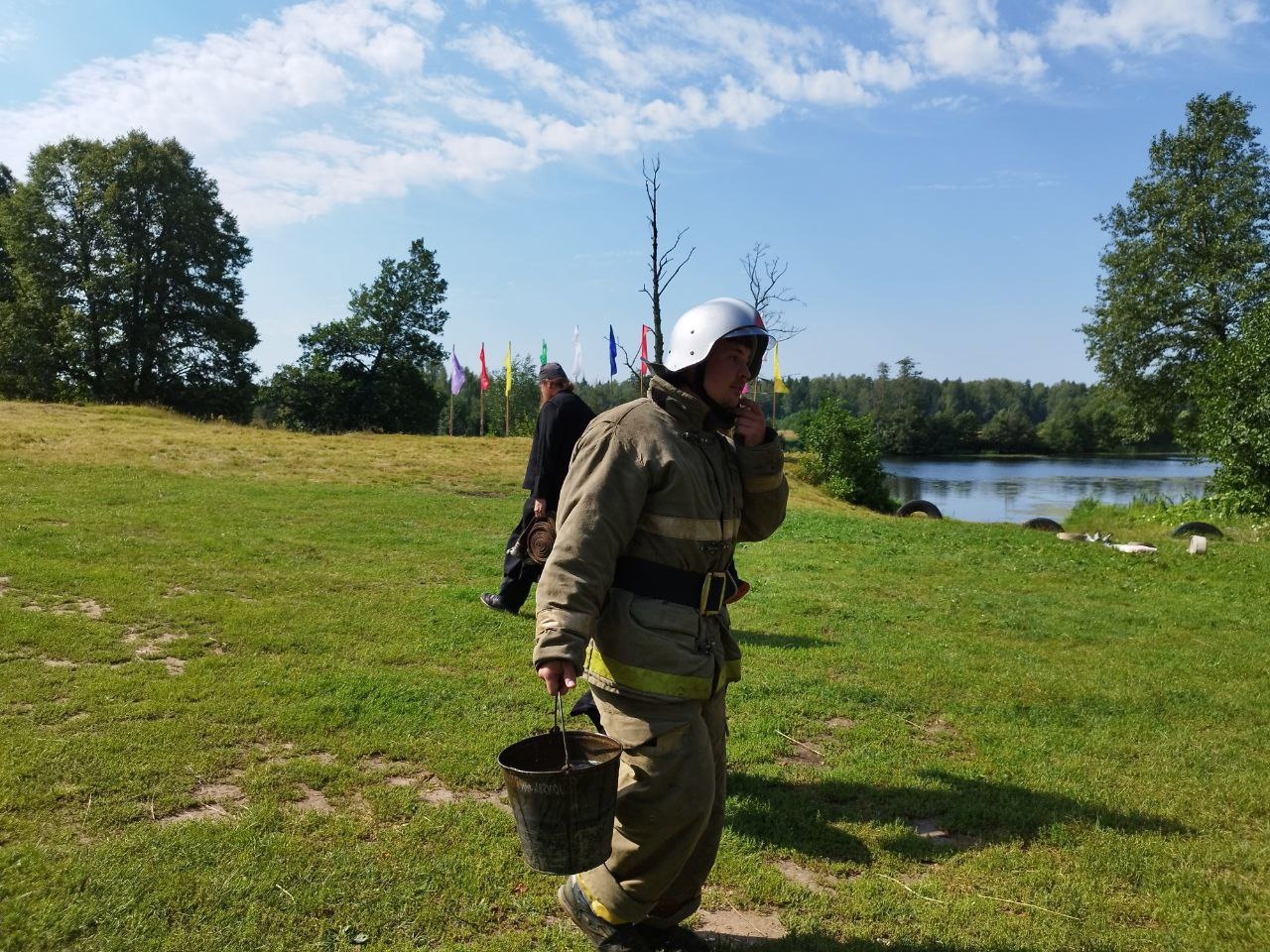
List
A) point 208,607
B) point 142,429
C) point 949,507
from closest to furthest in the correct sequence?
1. point 208,607
2. point 142,429
3. point 949,507

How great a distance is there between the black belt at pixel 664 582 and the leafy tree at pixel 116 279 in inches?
2116

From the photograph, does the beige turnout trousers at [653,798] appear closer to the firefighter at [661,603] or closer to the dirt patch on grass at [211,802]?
the firefighter at [661,603]

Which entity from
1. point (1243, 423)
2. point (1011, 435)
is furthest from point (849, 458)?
point (1011, 435)

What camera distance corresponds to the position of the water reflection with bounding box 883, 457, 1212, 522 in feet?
134

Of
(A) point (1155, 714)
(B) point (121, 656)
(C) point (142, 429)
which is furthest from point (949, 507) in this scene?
(B) point (121, 656)

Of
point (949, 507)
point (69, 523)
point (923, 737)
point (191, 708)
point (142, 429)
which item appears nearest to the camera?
point (191, 708)

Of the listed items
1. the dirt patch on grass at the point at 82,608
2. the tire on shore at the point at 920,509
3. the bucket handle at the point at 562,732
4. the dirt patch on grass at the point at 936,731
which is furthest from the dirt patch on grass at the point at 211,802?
the tire on shore at the point at 920,509

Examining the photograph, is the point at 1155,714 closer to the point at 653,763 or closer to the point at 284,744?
the point at 653,763

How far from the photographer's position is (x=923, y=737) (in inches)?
232

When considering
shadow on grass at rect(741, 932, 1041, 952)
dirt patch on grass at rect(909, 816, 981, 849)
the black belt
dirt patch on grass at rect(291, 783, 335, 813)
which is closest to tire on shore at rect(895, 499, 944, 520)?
dirt patch on grass at rect(909, 816, 981, 849)

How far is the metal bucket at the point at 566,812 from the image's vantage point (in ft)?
8.73

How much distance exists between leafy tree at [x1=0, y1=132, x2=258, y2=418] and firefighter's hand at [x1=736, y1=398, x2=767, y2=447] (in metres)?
53.7

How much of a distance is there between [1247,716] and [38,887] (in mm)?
7752

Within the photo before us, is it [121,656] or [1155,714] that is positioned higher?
[121,656]
